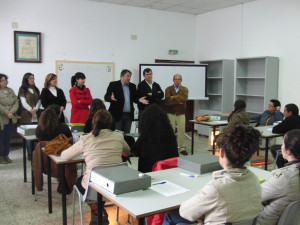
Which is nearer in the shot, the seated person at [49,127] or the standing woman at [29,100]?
the seated person at [49,127]

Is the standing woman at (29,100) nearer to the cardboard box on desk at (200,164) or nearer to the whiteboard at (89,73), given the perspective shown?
the whiteboard at (89,73)

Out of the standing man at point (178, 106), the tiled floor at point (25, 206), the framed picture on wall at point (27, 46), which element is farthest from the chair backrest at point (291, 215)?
the framed picture on wall at point (27, 46)

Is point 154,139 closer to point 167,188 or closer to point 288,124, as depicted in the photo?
point 167,188

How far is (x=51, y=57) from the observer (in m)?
6.78

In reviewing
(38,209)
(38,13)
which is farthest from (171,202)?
(38,13)

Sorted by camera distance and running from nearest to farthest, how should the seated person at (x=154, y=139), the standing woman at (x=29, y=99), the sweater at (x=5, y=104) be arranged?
the seated person at (x=154, y=139) < the sweater at (x=5, y=104) < the standing woman at (x=29, y=99)

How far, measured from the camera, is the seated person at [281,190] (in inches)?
75.9

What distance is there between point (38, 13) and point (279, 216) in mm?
6127

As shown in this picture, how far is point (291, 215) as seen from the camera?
187 cm

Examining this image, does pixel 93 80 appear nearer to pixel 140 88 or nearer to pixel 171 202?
pixel 140 88

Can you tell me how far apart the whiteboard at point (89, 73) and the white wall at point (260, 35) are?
8.89ft

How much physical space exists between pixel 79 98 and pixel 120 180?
3.41 metres

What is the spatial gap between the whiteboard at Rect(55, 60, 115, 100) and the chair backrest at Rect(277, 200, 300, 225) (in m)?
5.77

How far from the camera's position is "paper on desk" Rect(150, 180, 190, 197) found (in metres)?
2.00
